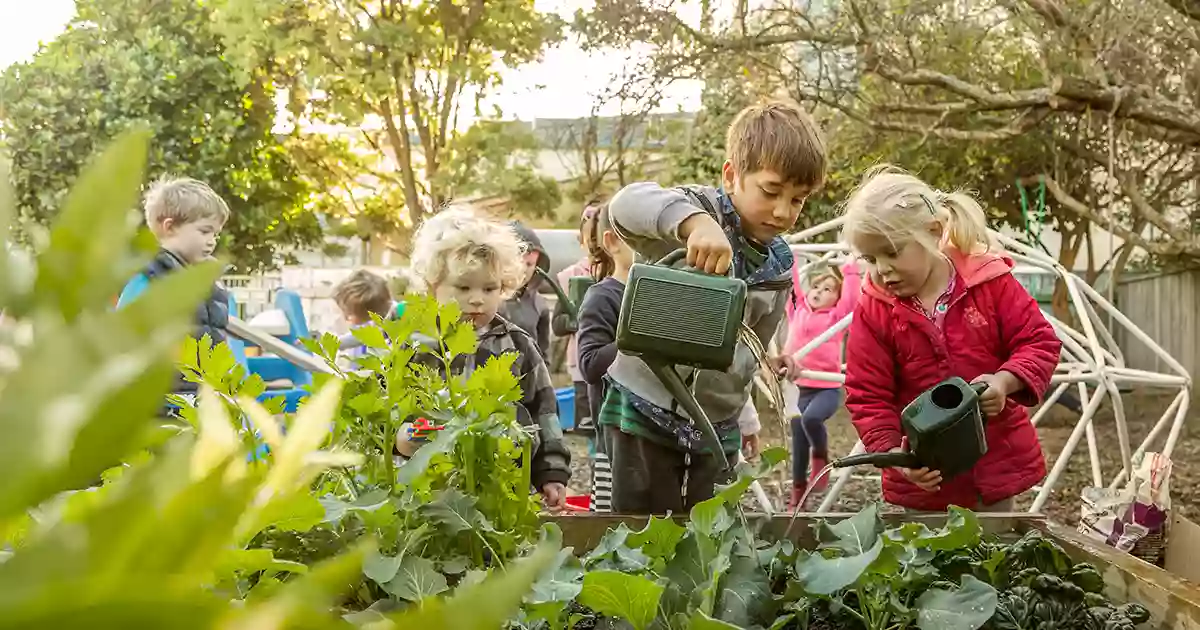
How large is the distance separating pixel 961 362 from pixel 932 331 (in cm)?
9

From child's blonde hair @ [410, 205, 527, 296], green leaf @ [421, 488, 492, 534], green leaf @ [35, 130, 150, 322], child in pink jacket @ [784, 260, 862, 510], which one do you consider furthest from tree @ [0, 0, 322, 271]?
green leaf @ [35, 130, 150, 322]

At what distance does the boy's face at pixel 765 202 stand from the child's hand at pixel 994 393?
1.58 feet

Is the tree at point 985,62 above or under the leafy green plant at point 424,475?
above

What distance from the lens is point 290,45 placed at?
11.2 meters

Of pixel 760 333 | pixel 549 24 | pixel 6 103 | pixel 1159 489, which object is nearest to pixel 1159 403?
pixel 549 24

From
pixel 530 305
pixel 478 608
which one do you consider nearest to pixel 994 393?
pixel 478 608

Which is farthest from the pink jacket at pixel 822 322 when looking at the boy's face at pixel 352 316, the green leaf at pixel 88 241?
the green leaf at pixel 88 241

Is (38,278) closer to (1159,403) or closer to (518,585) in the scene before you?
(518,585)

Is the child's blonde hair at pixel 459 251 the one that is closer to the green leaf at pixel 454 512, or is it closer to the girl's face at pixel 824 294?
the green leaf at pixel 454 512

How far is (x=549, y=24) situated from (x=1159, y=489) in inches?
392

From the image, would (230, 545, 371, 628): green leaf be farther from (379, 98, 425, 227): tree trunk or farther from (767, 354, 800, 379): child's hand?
(379, 98, 425, 227): tree trunk

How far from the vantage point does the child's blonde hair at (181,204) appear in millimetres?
3193

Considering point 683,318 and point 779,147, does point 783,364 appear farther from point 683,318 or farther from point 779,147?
point 683,318

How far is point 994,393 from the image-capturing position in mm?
2023
